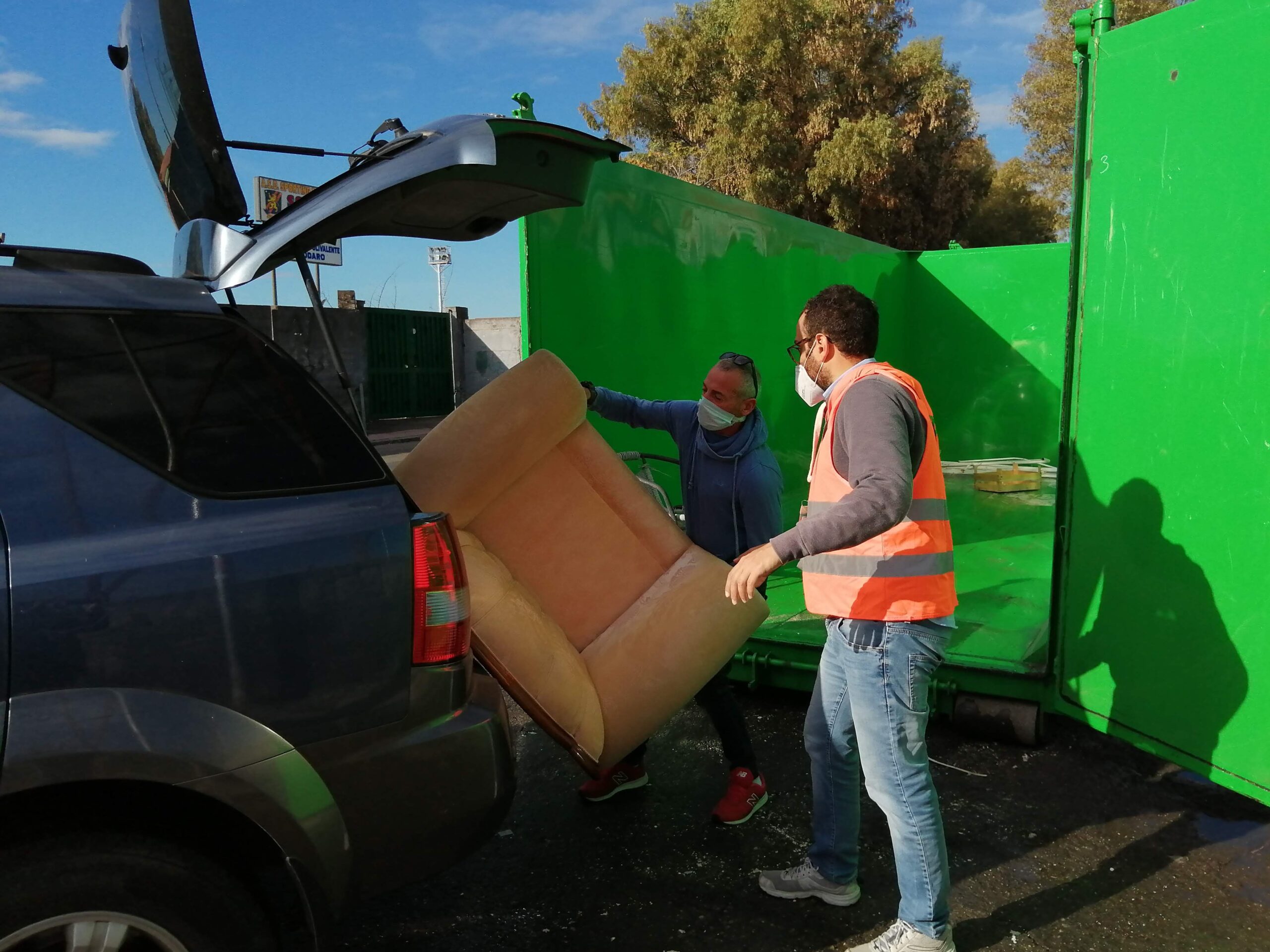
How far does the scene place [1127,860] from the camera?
3.04 meters

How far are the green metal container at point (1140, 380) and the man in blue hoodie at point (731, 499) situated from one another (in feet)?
3.30

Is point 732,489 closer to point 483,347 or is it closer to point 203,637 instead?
point 203,637

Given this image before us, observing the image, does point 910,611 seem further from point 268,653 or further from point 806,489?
point 806,489

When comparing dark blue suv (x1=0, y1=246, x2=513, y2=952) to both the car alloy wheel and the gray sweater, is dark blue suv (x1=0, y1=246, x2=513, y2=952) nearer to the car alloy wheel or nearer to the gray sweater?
the car alloy wheel

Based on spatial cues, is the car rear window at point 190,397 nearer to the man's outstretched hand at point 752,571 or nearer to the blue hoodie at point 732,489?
the man's outstretched hand at point 752,571

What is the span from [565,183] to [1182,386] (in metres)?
2.19

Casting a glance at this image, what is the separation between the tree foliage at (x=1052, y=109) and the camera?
1016 inches

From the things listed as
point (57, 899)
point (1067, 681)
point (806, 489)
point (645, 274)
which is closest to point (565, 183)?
point (57, 899)

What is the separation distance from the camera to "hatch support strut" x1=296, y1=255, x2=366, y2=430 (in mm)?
2326

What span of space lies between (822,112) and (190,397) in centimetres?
1950

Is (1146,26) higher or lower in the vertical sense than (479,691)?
higher

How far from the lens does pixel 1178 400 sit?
3.18 m

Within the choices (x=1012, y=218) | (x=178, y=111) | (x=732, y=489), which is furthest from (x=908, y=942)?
(x=1012, y=218)

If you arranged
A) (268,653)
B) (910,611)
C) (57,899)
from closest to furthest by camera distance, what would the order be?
(57,899), (268,653), (910,611)
